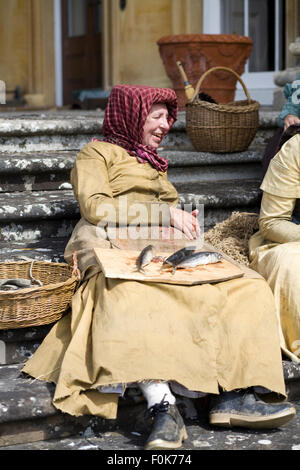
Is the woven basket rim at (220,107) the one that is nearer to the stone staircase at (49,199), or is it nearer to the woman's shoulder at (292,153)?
the stone staircase at (49,199)

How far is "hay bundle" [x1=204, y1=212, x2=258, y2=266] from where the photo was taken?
3.96 m

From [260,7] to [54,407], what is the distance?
18.7 feet

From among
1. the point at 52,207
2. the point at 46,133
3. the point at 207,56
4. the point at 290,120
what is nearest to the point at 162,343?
the point at 52,207

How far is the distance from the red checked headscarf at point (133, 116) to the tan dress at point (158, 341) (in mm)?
770

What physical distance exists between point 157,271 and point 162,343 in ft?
1.08

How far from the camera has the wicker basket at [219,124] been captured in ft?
16.6

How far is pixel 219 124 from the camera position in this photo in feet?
16.7

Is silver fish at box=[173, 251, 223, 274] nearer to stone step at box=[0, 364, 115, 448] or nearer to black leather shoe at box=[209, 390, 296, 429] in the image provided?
black leather shoe at box=[209, 390, 296, 429]

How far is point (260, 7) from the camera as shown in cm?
768

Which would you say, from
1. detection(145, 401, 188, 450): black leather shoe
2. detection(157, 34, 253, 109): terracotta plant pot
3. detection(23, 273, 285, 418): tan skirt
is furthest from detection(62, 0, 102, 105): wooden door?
detection(145, 401, 188, 450): black leather shoe

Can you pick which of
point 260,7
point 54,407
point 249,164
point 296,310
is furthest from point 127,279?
point 260,7

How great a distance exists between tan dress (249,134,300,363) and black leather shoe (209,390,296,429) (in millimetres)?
390

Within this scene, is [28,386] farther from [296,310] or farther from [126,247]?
[296,310]

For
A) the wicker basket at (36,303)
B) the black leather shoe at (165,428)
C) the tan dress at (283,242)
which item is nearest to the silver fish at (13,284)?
the wicker basket at (36,303)
